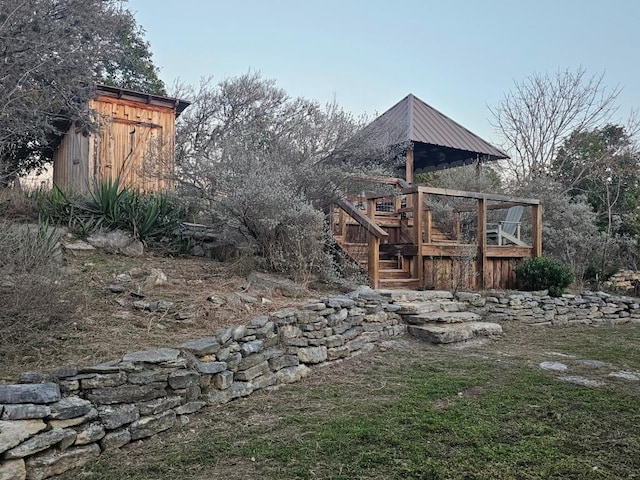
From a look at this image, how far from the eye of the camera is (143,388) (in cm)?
291

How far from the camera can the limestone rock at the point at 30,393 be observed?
7.75 feet

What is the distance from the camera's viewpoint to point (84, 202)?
6047 mm

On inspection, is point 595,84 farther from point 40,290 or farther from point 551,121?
point 40,290

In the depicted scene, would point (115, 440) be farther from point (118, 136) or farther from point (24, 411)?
point (118, 136)

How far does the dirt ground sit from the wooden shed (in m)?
3.59

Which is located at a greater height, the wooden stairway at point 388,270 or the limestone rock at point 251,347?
the wooden stairway at point 388,270

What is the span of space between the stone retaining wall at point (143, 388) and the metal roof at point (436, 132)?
7.75m

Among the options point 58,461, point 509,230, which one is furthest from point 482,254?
point 58,461

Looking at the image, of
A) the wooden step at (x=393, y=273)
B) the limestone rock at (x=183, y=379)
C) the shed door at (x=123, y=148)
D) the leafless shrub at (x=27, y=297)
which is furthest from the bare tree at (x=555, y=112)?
the leafless shrub at (x=27, y=297)

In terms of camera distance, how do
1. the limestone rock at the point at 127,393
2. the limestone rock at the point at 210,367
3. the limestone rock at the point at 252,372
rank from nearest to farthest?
1. the limestone rock at the point at 127,393
2. the limestone rock at the point at 210,367
3. the limestone rock at the point at 252,372

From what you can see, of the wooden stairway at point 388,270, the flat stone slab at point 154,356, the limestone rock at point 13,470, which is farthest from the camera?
the wooden stairway at point 388,270

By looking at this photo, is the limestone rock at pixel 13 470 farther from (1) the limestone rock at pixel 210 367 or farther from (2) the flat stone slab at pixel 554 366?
(2) the flat stone slab at pixel 554 366

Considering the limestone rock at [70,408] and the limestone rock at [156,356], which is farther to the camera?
the limestone rock at [156,356]

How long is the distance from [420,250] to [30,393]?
17.7 feet
